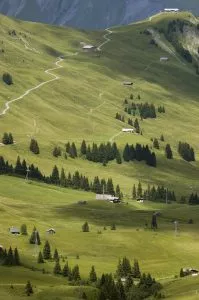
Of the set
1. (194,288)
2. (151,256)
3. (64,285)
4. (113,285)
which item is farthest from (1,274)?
(151,256)

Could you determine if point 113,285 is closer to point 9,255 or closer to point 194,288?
point 194,288

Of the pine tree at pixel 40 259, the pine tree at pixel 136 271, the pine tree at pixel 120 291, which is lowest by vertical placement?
the pine tree at pixel 120 291

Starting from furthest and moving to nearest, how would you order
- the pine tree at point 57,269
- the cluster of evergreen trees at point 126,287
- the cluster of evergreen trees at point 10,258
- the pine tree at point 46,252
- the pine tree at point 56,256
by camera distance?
the pine tree at point 46,252, the pine tree at point 56,256, the cluster of evergreen trees at point 10,258, the pine tree at point 57,269, the cluster of evergreen trees at point 126,287

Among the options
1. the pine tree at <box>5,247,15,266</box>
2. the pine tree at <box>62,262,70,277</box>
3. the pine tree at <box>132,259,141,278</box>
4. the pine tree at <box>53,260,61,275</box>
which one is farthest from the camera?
the pine tree at <box>132,259,141,278</box>

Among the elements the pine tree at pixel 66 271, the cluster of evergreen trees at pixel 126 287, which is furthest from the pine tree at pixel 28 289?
the pine tree at pixel 66 271

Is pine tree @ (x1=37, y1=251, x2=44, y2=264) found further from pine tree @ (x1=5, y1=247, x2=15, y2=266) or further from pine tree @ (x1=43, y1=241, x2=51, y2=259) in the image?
pine tree @ (x1=5, y1=247, x2=15, y2=266)

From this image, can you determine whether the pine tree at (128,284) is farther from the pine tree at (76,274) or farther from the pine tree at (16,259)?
the pine tree at (16,259)

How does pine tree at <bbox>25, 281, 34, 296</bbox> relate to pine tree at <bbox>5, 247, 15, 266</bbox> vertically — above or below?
below

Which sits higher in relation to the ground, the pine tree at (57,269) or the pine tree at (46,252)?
the pine tree at (46,252)

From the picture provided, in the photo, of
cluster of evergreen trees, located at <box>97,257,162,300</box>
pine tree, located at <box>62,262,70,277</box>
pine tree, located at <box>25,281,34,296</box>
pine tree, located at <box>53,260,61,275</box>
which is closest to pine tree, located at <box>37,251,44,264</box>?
pine tree, located at <box>62,262,70,277</box>

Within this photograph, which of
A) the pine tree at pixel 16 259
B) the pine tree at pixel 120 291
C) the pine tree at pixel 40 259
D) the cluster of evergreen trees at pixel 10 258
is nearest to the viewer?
the pine tree at pixel 120 291

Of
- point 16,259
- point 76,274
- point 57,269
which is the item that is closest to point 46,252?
point 16,259

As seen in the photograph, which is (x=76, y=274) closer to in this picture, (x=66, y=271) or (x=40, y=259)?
(x=66, y=271)

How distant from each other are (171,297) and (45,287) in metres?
20.3
